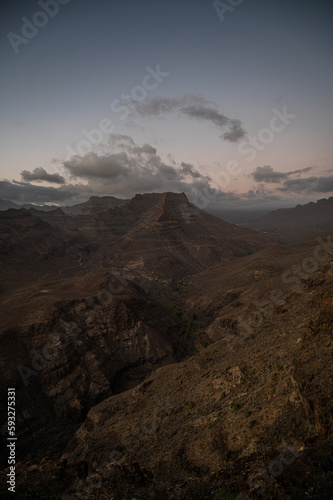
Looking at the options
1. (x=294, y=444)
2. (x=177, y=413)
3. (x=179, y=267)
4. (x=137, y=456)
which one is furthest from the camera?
(x=179, y=267)

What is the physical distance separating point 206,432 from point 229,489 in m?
5.74

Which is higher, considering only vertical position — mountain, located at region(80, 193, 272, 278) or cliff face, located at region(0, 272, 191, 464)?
mountain, located at region(80, 193, 272, 278)

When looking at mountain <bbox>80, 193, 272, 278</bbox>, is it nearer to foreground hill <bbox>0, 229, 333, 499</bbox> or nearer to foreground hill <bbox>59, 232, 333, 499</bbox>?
foreground hill <bbox>0, 229, 333, 499</bbox>

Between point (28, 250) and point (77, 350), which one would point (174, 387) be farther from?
point (28, 250)

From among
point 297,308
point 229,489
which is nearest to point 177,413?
point 229,489

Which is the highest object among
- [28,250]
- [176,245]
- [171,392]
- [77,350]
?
[28,250]

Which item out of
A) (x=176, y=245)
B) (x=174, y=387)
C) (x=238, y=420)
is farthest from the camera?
(x=176, y=245)

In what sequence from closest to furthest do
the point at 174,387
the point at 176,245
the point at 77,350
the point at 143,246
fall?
the point at 174,387, the point at 77,350, the point at 143,246, the point at 176,245

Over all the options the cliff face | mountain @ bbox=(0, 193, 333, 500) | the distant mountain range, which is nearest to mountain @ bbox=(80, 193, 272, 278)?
the distant mountain range

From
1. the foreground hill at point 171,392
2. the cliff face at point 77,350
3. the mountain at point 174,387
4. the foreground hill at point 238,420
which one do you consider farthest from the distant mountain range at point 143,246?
the foreground hill at point 238,420

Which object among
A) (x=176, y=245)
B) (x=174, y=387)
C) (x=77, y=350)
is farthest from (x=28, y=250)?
(x=174, y=387)

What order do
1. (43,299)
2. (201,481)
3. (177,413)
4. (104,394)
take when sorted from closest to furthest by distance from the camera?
(201,481) < (177,413) < (104,394) < (43,299)

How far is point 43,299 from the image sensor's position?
48.5 m

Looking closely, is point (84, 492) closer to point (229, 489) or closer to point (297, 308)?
point (229, 489)
